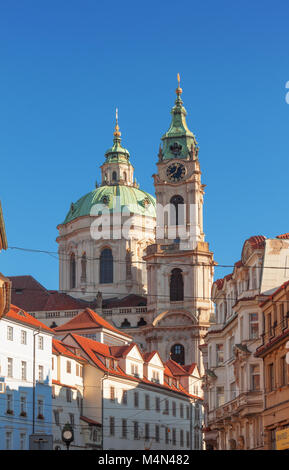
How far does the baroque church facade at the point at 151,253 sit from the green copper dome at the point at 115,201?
151mm

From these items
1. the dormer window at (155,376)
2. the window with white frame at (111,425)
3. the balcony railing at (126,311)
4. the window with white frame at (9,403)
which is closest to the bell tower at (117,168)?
the balcony railing at (126,311)

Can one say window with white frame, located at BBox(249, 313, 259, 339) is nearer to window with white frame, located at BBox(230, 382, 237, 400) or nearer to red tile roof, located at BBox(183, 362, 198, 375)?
window with white frame, located at BBox(230, 382, 237, 400)

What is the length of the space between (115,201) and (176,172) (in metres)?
16.6

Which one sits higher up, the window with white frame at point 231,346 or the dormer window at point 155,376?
the dormer window at point 155,376

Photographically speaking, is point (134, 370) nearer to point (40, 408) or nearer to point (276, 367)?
point (40, 408)

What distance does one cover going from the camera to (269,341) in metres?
54.5

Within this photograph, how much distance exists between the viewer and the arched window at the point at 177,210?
456 ft

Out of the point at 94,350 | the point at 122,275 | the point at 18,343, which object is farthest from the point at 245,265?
the point at 122,275

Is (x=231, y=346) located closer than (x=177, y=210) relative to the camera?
Yes

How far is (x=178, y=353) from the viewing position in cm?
13400

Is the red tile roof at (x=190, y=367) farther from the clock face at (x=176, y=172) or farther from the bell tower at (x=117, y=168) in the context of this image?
the bell tower at (x=117, y=168)

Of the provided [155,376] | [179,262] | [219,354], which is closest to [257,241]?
[219,354]
